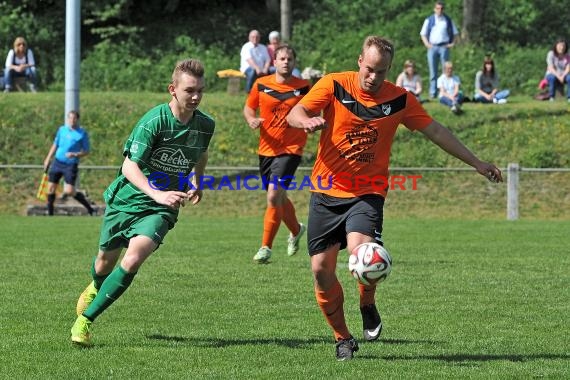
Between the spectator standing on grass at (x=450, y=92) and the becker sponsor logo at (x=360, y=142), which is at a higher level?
the spectator standing on grass at (x=450, y=92)

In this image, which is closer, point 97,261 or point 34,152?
point 97,261

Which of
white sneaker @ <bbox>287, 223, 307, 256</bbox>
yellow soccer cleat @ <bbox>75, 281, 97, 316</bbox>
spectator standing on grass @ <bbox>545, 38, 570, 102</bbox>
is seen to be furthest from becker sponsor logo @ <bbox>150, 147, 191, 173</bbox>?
spectator standing on grass @ <bbox>545, 38, 570, 102</bbox>

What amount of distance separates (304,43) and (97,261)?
23.7 m

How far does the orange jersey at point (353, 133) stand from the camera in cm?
702

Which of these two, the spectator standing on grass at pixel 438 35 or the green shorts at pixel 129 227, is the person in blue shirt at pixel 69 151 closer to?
the spectator standing on grass at pixel 438 35

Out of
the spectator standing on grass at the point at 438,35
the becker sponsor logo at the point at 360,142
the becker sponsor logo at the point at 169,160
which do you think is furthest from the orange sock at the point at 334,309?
the spectator standing on grass at the point at 438,35

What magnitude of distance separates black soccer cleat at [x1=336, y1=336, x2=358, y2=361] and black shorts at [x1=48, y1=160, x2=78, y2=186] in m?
13.7

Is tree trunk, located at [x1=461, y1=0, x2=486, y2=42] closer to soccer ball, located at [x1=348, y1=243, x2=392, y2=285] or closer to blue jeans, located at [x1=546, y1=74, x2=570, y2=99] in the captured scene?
blue jeans, located at [x1=546, y1=74, x2=570, y2=99]

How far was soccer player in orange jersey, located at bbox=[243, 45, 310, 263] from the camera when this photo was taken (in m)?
12.3

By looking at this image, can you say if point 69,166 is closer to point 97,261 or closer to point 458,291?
point 458,291

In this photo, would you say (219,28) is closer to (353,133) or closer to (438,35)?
(438,35)

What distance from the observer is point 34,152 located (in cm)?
2353

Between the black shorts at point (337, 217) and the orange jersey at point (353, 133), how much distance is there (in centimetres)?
5

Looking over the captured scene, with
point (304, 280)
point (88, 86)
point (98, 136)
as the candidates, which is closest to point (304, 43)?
point (88, 86)
